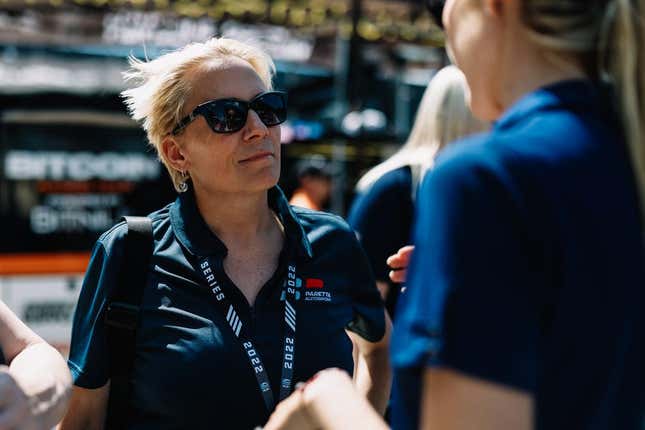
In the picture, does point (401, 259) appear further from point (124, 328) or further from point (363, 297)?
point (124, 328)

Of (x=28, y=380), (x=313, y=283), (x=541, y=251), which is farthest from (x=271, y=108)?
(x=541, y=251)

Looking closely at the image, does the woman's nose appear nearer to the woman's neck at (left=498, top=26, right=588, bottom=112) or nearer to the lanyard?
the lanyard

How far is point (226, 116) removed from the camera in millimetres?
2600

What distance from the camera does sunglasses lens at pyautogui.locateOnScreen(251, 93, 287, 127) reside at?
8.63 feet

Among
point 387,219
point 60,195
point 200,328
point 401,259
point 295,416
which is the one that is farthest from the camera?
point 60,195

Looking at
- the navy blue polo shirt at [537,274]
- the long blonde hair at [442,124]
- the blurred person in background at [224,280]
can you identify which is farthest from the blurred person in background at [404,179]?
the navy blue polo shirt at [537,274]

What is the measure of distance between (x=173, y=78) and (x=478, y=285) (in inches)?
66.1

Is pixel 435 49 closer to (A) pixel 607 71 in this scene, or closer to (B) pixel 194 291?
(B) pixel 194 291

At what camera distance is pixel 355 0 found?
8.61 metres

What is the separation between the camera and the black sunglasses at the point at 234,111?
102 inches

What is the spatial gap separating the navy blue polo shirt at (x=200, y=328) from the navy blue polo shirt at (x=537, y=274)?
109 cm

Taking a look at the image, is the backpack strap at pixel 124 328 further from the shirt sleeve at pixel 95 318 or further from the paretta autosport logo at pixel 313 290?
the paretta autosport logo at pixel 313 290

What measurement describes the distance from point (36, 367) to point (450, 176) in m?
1.13

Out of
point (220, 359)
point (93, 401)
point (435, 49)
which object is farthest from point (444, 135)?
point (435, 49)
